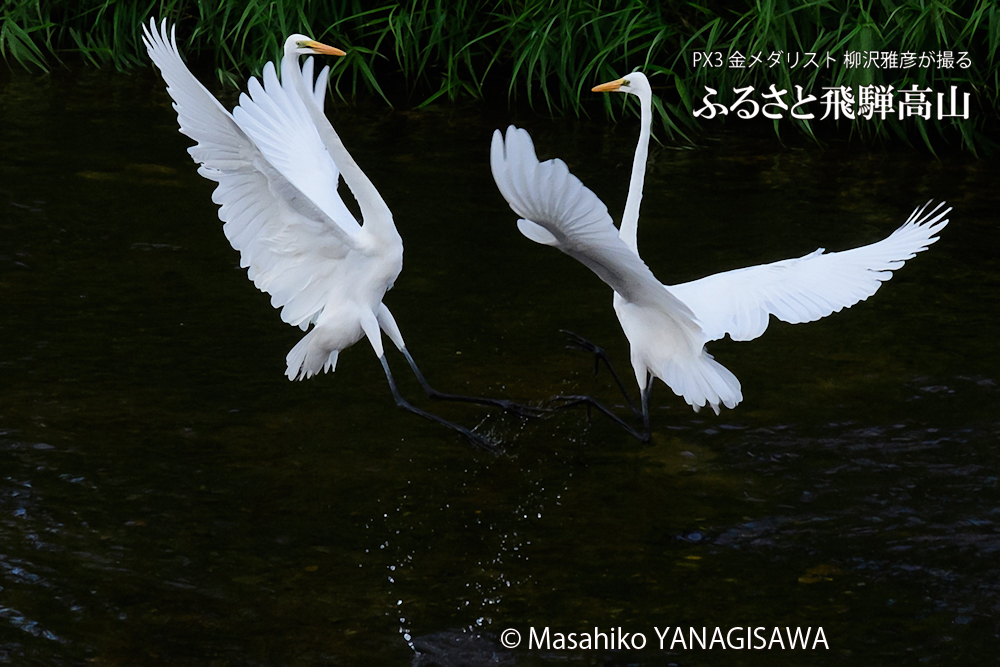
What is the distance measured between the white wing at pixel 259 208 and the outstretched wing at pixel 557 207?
0.93 meters

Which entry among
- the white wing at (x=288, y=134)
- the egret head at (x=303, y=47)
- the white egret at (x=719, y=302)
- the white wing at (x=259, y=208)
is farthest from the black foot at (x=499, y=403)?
the egret head at (x=303, y=47)

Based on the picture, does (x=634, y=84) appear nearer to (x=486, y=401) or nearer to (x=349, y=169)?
(x=349, y=169)

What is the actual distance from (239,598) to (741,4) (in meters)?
5.28

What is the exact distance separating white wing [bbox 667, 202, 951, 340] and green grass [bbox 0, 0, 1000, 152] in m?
2.52

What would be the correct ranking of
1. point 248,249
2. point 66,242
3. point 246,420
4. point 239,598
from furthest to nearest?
point 66,242 → point 246,420 → point 248,249 → point 239,598

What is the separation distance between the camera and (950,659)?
3262mm

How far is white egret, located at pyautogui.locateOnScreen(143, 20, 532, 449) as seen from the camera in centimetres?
380

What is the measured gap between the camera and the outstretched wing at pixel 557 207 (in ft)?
8.73

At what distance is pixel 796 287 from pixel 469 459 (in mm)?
1227

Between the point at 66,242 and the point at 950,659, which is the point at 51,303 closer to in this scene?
the point at 66,242

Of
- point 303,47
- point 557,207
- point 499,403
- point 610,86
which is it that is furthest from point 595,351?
point 557,207

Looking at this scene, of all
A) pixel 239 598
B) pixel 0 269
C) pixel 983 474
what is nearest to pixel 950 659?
pixel 983 474

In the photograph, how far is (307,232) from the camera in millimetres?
3971

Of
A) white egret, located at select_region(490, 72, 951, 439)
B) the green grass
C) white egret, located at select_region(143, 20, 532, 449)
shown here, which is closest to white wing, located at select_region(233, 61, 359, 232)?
white egret, located at select_region(143, 20, 532, 449)
